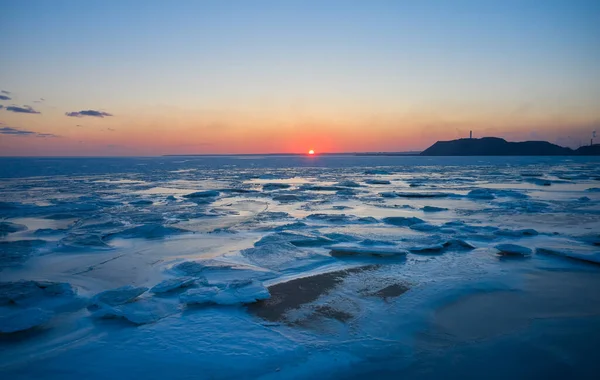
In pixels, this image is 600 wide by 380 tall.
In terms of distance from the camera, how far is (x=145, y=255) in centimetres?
627

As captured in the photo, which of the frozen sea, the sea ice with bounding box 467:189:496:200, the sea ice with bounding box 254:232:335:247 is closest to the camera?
the frozen sea

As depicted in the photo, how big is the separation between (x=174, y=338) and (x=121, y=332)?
58 centimetres

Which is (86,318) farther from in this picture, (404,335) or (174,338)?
(404,335)

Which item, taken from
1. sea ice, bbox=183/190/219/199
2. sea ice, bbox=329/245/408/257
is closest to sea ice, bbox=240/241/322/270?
sea ice, bbox=329/245/408/257

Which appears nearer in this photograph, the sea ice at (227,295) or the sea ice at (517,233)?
the sea ice at (227,295)

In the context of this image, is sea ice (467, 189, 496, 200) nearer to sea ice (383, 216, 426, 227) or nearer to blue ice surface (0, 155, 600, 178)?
sea ice (383, 216, 426, 227)

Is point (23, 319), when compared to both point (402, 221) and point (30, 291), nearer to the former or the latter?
point (30, 291)

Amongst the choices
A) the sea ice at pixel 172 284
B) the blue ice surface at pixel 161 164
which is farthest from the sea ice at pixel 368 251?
the blue ice surface at pixel 161 164

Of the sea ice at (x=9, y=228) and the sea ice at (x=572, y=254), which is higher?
the sea ice at (x=9, y=228)

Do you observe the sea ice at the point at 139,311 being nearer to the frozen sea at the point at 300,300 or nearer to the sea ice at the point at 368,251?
the frozen sea at the point at 300,300

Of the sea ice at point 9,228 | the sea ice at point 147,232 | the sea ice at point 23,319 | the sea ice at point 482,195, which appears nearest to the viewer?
the sea ice at point 23,319

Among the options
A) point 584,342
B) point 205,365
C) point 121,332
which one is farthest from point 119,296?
point 584,342

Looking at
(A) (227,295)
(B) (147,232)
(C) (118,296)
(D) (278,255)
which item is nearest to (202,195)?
(B) (147,232)

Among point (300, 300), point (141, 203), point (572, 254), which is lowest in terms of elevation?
point (300, 300)
